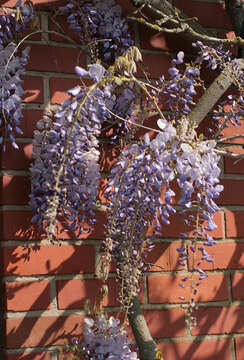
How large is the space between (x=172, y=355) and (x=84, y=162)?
62 cm

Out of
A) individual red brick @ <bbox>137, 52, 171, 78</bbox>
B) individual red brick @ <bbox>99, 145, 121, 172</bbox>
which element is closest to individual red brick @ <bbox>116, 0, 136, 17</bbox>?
individual red brick @ <bbox>137, 52, 171, 78</bbox>

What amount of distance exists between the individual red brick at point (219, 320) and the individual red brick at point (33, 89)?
76cm

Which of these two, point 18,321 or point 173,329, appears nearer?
point 18,321

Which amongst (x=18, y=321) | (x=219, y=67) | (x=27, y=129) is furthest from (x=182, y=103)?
(x=18, y=321)

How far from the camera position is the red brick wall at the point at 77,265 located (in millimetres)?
1562

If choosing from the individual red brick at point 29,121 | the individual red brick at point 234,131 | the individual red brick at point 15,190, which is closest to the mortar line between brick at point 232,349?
the individual red brick at point 234,131

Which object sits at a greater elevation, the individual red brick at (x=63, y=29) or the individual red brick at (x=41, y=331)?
the individual red brick at (x=63, y=29)

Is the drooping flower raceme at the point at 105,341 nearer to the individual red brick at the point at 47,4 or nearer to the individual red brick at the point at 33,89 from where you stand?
the individual red brick at the point at 33,89

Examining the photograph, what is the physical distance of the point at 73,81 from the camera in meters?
1.68

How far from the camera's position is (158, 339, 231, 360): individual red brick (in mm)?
1678

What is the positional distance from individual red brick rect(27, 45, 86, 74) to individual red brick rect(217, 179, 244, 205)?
0.57 metres

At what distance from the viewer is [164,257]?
5.64 feet

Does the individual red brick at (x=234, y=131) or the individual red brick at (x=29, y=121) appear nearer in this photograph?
the individual red brick at (x=29, y=121)

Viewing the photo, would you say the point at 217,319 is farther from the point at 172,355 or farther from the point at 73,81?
the point at 73,81
